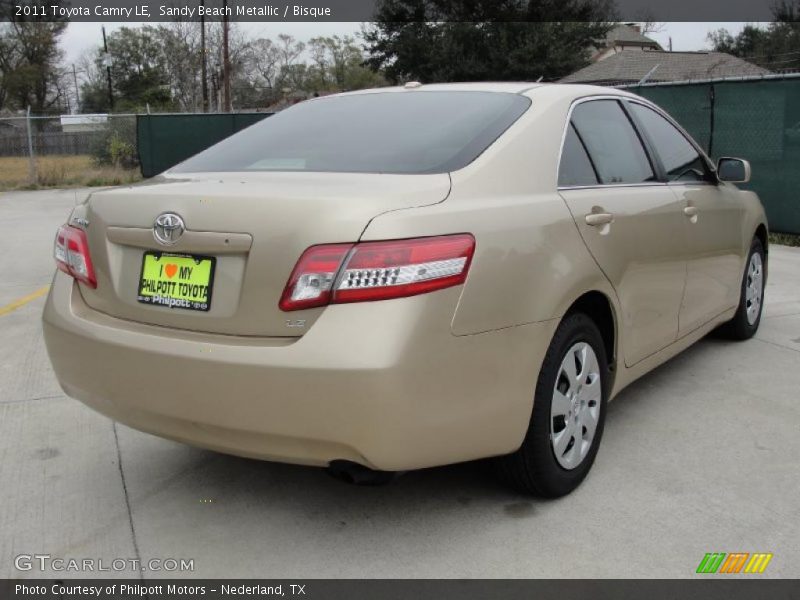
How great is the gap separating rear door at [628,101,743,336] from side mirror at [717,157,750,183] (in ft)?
0.23

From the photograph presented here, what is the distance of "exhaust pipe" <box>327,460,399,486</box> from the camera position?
2.56 m

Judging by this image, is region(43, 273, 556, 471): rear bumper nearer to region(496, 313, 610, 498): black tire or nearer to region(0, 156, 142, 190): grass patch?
region(496, 313, 610, 498): black tire

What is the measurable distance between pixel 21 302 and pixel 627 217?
5446mm

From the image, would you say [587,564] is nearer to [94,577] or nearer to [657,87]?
[94,577]

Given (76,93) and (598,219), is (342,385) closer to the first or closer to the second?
(598,219)

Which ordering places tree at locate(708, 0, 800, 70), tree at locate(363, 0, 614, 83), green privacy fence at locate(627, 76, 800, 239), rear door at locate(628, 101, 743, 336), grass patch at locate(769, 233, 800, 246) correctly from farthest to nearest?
tree at locate(708, 0, 800, 70), tree at locate(363, 0, 614, 83), grass patch at locate(769, 233, 800, 246), green privacy fence at locate(627, 76, 800, 239), rear door at locate(628, 101, 743, 336)

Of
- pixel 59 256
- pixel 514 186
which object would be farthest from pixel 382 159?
pixel 59 256

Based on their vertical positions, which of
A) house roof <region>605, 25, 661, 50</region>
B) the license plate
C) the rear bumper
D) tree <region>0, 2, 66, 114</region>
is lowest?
the rear bumper

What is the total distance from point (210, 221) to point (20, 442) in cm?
191

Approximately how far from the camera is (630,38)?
7538 centimetres

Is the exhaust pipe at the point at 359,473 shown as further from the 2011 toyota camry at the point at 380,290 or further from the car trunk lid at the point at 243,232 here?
the car trunk lid at the point at 243,232

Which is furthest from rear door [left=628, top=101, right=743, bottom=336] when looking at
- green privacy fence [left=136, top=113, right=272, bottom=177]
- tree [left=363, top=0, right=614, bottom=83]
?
tree [left=363, top=0, right=614, bottom=83]

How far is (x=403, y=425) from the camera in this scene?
243 cm

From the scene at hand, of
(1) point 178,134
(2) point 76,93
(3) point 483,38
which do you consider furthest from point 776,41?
(2) point 76,93
